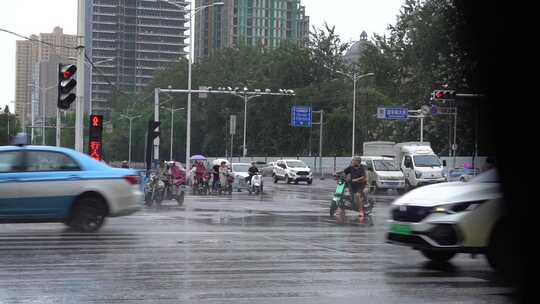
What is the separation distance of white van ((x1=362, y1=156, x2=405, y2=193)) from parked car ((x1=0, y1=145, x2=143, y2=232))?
2710 centimetres

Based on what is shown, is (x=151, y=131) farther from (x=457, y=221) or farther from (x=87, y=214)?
(x=457, y=221)

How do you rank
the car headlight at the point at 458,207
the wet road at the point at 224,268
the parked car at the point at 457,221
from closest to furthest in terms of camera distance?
the wet road at the point at 224,268, the parked car at the point at 457,221, the car headlight at the point at 458,207

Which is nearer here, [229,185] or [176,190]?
[176,190]

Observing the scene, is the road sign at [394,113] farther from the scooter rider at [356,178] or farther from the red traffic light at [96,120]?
the scooter rider at [356,178]

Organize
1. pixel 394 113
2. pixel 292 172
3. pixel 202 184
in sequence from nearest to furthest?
1. pixel 202 184
2. pixel 292 172
3. pixel 394 113

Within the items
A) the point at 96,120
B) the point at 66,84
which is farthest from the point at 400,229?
the point at 96,120

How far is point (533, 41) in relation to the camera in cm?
2978

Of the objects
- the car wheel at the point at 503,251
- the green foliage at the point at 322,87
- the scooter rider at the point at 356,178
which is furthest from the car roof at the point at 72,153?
the green foliage at the point at 322,87

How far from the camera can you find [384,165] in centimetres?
4250

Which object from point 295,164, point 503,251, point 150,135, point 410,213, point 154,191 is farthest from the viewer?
point 295,164

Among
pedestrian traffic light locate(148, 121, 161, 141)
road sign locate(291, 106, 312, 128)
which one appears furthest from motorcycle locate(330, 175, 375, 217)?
road sign locate(291, 106, 312, 128)

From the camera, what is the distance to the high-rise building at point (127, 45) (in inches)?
5837

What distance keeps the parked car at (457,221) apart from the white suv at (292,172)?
141ft

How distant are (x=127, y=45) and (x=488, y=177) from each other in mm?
163613
